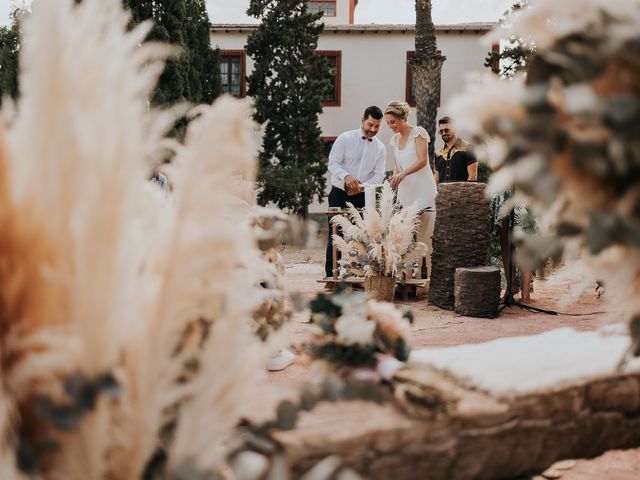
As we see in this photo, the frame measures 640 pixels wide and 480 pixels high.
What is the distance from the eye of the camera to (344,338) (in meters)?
1.58

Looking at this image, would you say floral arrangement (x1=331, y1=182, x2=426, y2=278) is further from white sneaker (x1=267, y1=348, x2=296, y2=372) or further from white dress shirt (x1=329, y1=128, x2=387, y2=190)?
white sneaker (x1=267, y1=348, x2=296, y2=372)

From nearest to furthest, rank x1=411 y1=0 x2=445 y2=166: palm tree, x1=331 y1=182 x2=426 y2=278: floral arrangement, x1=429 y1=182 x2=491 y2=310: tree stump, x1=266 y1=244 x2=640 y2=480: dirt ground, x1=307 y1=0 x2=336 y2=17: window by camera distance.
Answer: x1=266 y1=244 x2=640 y2=480: dirt ground < x1=429 y1=182 x2=491 y2=310: tree stump < x1=331 y1=182 x2=426 y2=278: floral arrangement < x1=411 y1=0 x2=445 y2=166: palm tree < x1=307 y1=0 x2=336 y2=17: window

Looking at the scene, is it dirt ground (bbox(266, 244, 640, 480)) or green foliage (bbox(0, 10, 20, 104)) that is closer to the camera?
dirt ground (bbox(266, 244, 640, 480))

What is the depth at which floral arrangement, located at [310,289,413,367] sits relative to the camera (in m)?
1.58

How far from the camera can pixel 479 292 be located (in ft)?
19.3

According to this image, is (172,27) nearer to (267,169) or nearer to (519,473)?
(267,169)

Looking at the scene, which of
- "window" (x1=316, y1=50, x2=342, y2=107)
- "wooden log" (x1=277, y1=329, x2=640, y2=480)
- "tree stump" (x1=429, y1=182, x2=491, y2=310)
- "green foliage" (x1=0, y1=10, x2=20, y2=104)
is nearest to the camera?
"wooden log" (x1=277, y1=329, x2=640, y2=480)

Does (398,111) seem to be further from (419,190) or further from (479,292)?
(479,292)

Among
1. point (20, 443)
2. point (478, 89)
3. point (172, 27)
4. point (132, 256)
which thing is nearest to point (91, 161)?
point (132, 256)

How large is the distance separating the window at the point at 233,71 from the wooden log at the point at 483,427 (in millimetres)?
20327

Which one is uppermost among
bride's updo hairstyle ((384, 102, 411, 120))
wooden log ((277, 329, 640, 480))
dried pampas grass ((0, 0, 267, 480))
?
bride's updo hairstyle ((384, 102, 411, 120))

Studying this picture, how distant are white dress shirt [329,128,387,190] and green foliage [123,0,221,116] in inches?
247

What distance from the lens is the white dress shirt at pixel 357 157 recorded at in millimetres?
7489

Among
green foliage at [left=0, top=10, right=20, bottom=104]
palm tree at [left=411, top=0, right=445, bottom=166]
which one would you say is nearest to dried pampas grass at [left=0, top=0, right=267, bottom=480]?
palm tree at [left=411, top=0, right=445, bottom=166]
